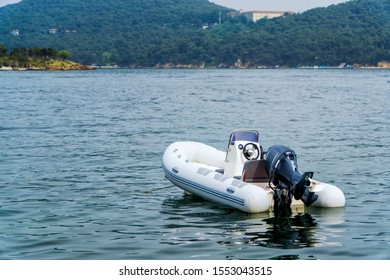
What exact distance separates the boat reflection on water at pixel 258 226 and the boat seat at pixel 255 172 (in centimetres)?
79

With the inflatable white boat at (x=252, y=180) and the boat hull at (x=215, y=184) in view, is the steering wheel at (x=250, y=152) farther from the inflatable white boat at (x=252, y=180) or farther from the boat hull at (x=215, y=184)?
the boat hull at (x=215, y=184)

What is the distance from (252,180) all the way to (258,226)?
1761mm

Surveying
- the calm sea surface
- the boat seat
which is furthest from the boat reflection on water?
the boat seat

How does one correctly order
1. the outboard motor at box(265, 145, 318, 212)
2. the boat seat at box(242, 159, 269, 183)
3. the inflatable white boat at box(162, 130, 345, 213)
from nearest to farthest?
the outboard motor at box(265, 145, 318, 212) → the inflatable white boat at box(162, 130, 345, 213) → the boat seat at box(242, 159, 269, 183)

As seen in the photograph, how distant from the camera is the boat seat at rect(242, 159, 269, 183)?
51.5 feet

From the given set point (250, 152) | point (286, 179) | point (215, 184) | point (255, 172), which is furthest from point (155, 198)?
point (286, 179)

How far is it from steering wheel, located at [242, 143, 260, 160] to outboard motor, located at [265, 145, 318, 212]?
2.78ft

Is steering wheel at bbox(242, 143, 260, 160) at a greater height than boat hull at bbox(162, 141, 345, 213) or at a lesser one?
greater

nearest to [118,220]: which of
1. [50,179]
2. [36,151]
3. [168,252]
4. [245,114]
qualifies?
[168,252]

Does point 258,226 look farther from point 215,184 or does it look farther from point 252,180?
point 215,184

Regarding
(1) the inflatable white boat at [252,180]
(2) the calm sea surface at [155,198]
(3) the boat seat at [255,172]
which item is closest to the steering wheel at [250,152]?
(1) the inflatable white boat at [252,180]

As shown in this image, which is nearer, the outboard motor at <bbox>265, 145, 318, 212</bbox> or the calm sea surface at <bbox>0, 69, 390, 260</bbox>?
the calm sea surface at <bbox>0, 69, 390, 260</bbox>

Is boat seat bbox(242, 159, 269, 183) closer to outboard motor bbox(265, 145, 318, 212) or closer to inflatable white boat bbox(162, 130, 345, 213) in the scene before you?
inflatable white boat bbox(162, 130, 345, 213)
